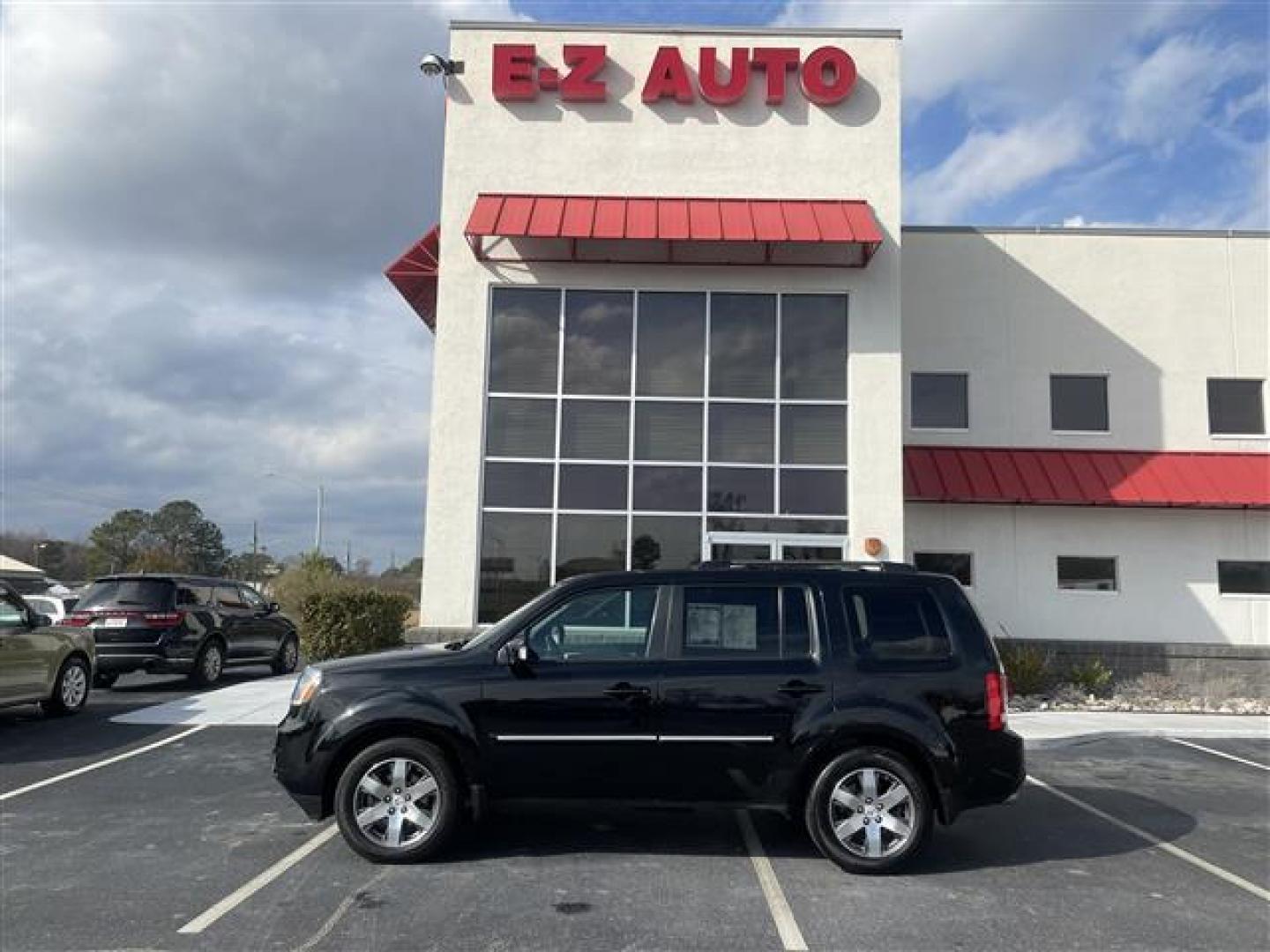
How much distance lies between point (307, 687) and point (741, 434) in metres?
9.41

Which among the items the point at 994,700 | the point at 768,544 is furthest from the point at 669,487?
the point at 994,700

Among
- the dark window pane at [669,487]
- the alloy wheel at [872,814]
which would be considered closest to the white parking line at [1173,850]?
the alloy wheel at [872,814]

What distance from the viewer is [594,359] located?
1445 centimetres

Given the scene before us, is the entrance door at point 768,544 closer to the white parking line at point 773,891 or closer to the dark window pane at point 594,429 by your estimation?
the dark window pane at point 594,429

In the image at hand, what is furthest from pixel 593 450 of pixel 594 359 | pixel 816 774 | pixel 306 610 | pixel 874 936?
pixel 874 936

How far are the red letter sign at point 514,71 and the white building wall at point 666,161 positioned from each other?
0.14 meters

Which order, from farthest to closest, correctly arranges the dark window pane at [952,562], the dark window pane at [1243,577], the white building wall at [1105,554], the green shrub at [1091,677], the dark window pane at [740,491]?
the dark window pane at [952,562] < the dark window pane at [1243,577] < the white building wall at [1105,554] < the green shrub at [1091,677] < the dark window pane at [740,491]

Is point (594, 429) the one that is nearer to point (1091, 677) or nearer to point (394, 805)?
point (1091, 677)

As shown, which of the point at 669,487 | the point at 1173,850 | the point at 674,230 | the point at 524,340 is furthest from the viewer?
the point at 524,340

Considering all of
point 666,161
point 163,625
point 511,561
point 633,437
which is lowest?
point 163,625

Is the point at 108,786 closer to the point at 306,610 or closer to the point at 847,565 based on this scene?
the point at 847,565

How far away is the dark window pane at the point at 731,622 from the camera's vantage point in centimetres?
573

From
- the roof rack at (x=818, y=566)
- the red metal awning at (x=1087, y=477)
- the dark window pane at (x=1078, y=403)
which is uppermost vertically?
the dark window pane at (x=1078, y=403)

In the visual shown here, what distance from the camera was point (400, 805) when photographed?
219 inches
